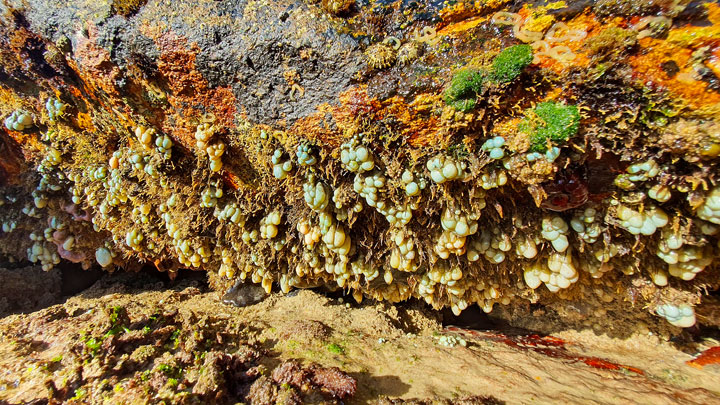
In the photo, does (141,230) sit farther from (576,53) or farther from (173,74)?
(576,53)

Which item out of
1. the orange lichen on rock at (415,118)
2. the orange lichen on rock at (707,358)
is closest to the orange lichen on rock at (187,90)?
the orange lichen on rock at (415,118)

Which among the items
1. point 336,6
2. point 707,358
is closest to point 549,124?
point 336,6

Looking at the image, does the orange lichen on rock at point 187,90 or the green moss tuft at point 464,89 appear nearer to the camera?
the green moss tuft at point 464,89

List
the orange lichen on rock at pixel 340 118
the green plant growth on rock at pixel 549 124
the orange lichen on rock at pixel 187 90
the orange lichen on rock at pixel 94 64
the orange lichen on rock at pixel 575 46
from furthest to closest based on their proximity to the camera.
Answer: the orange lichen on rock at pixel 94 64
the orange lichen on rock at pixel 187 90
the orange lichen on rock at pixel 340 118
the green plant growth on rock at pixel 549 124
the orange lichen on rock at pixel 575 46

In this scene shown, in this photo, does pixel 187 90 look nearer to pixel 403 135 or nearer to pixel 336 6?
pixel 336 6

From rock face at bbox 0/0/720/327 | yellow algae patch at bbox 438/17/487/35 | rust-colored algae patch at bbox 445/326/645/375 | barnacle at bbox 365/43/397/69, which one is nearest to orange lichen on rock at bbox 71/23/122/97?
rock face at bbox 0/0/720/327

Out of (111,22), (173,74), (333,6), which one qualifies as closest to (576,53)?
(333,6)

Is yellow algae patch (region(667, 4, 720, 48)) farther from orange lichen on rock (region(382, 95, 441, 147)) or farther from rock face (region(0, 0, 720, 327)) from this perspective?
orange lichen on rock (region(382, 95, 441, 147))

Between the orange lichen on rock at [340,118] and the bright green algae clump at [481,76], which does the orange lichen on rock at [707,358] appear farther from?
the orange lichen on rock at [340,118]
